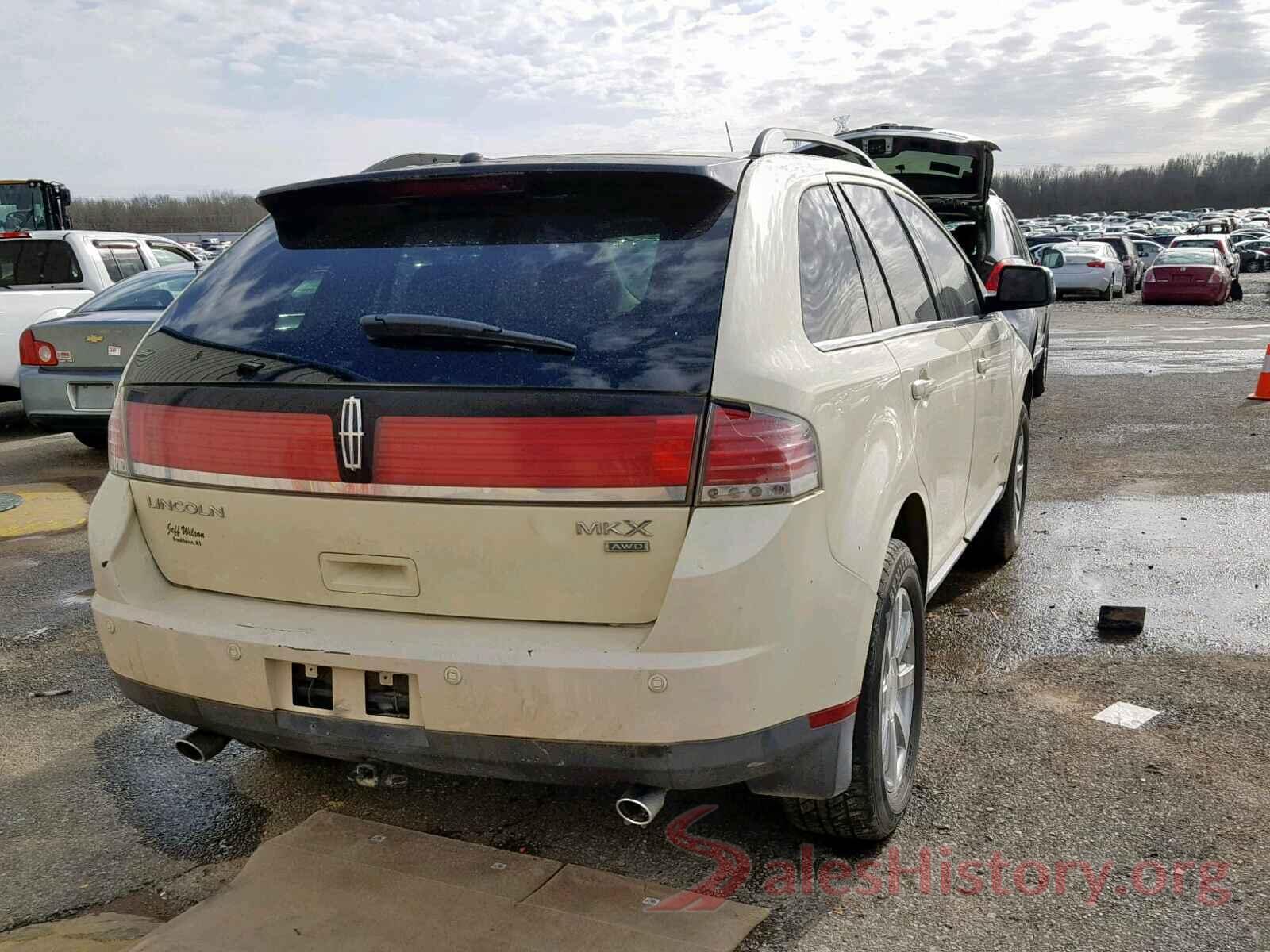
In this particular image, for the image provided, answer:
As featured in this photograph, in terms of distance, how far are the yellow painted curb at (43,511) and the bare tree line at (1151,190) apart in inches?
5236

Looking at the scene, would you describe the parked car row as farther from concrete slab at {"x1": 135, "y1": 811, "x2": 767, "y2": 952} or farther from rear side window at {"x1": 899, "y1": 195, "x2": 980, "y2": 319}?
concrete slab at {"x1": 135, "y1": 811, "x2": 767, "y2": 952}

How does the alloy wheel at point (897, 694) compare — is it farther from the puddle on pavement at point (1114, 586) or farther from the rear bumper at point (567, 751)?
the puddle on pavement at point (1114, 586)

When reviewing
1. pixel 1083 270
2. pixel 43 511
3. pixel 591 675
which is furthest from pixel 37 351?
pixel 1083 270

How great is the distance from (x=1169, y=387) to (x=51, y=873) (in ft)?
39.3

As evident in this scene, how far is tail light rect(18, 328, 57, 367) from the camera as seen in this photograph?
8859 millimetres

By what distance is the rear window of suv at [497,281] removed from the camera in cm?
254

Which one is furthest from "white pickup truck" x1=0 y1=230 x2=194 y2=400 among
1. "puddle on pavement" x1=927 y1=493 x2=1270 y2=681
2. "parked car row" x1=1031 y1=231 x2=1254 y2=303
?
→ "parked car row" x1=1031 y1=231 x2=1254 y2=303

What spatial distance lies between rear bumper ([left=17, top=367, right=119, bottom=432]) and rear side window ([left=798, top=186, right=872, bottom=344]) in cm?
693

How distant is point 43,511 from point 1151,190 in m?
149

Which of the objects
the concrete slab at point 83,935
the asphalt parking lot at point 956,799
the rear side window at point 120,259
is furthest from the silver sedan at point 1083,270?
the concrete slab at point 83,935

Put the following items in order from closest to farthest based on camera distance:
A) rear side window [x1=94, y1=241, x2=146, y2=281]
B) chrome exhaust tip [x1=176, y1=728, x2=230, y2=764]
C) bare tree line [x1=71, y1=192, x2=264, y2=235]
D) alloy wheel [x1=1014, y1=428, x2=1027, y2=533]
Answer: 1. chrome exhaust tip [x1=176, y1=728, x2=230, y2=764]
2. alloy wheel [x1=1014, y1=428, x2=1027, y2=533]
3. rear side window [x1=94, y1=241, x2=146, y2=281]
4. bare tree line [x1=71, y1=192, x2=264, y2=235]

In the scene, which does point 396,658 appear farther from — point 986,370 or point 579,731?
point 986,370

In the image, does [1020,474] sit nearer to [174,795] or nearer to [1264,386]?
[174,795]

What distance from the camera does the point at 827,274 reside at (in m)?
3.12
